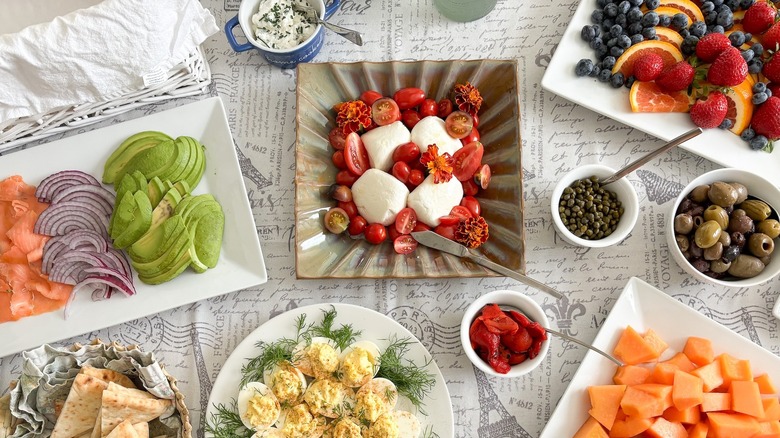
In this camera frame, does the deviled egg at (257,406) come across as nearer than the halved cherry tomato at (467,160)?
Yes

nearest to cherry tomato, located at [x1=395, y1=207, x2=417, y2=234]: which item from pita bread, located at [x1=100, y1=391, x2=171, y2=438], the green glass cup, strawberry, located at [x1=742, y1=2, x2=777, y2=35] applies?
the green glass cup

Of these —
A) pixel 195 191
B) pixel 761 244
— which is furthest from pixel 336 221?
pixel 761 244

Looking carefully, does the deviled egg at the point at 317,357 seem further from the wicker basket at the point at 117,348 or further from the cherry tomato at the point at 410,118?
the cherry tomato at the point at 410,118

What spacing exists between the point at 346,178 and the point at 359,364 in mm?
460

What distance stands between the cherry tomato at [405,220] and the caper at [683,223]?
62 cm

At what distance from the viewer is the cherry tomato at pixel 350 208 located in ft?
5.22

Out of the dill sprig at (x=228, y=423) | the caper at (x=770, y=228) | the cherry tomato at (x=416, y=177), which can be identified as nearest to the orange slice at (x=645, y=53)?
the caper at (x=770, y=228)

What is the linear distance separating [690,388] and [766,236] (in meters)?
0.39

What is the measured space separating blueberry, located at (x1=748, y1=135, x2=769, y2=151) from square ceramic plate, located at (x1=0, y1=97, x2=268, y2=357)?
1233 millimetres

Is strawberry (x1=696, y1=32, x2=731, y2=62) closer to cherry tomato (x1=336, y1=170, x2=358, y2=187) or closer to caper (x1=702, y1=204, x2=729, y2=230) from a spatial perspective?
caper (x1=702, y1=204, x2=729, y2=230)

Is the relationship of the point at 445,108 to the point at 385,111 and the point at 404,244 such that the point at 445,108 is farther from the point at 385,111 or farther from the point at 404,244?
the point at 404,244

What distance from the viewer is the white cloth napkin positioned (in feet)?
4.33

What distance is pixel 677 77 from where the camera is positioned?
5.15 feet

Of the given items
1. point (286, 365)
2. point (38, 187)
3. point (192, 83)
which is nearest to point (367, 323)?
point (286, 365)
